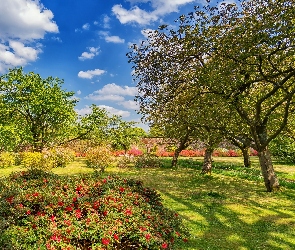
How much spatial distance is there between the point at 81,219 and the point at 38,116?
20241mm

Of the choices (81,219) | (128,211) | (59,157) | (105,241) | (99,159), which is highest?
(59,157)

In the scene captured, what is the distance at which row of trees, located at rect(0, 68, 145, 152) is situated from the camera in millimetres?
23109

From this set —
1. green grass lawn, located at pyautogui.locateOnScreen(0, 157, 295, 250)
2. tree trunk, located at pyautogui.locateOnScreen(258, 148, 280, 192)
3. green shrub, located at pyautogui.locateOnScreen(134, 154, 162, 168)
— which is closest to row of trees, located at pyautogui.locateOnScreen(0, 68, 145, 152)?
green shrub, located at pyautogui.locateOnScreen(134, 154, 162, 168)

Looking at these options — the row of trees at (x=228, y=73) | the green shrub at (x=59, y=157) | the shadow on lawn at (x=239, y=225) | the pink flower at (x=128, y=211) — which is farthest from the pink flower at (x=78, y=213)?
the green shrub at (x=59, y=157)

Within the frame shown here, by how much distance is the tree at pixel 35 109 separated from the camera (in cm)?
2347

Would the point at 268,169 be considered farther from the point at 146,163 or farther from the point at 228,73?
the point at 146,163

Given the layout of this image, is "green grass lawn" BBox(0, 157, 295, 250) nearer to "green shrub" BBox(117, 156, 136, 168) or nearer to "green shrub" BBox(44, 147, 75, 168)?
"green shrub" BBox(117, 156, 136, 168)

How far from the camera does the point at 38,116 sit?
973 inches

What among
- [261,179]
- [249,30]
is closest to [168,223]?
[249,30]

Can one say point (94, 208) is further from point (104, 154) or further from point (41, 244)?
point (104, 154)

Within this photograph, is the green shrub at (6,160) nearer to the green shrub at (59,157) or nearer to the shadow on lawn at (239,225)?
the green shrub at (59,157)

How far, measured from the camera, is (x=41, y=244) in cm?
565

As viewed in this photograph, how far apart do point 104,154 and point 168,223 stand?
754 inches

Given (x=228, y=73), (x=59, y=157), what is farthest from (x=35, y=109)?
(x=228, y=73)
